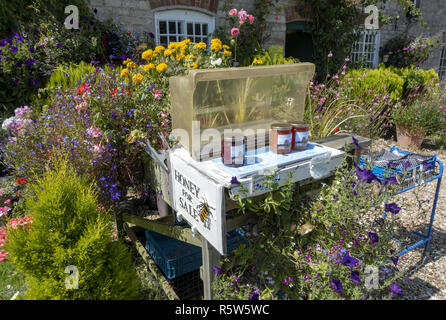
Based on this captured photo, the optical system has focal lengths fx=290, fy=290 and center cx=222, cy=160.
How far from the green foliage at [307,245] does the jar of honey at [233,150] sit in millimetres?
212

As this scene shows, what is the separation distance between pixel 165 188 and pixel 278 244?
0.91m

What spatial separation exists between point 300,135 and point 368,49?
835 cm

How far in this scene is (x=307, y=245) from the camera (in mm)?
1792

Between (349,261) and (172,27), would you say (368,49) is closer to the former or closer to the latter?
(172,27)

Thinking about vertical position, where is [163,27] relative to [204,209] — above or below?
above

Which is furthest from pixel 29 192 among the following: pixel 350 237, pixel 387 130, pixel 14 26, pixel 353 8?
pixel 353 8

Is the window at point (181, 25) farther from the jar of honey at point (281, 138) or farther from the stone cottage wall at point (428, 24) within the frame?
the stone cottage wall at point (428, 24)

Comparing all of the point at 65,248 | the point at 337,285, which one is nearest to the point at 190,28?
the point at 65,248

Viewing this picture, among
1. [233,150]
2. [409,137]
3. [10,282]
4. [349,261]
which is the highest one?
[233,150]

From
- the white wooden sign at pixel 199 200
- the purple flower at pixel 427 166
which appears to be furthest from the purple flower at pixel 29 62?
the purple flower at pixel 427 166

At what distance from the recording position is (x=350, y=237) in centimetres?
178

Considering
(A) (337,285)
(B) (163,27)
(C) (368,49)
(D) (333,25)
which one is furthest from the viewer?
(C) (368,49)

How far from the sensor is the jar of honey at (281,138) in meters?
1.74

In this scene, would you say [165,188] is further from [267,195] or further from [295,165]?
[295,165]
